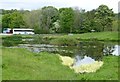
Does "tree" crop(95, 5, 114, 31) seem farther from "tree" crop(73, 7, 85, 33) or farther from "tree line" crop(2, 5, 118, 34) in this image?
"tree" crop(73, 7, 85, 33)

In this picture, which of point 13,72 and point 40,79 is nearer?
point 40,79

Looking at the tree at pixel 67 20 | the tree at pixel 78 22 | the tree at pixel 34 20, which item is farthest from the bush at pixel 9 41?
the tree at pixel 34 20

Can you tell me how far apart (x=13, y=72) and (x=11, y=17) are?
302 ft

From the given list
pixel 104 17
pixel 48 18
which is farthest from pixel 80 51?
pixel 48 18

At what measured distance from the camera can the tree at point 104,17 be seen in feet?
324

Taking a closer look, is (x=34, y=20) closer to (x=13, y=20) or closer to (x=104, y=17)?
(x=13, y=20)

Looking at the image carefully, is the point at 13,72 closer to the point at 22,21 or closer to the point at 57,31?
the point at 57,31

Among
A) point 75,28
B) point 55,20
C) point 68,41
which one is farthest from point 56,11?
point 68,41

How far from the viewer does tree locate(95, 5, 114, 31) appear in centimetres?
9867

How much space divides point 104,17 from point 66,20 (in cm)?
1250

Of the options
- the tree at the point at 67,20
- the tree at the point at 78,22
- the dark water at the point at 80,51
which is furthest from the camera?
the tree at the point at 78,22

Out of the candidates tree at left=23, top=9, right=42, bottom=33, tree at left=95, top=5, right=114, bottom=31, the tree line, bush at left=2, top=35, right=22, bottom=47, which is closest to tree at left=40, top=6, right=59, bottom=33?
the tree line

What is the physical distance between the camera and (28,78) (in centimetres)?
1841

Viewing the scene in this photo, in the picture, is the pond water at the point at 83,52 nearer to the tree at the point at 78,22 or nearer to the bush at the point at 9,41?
the bush at the point at 9,41
